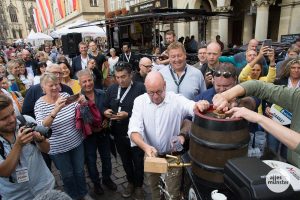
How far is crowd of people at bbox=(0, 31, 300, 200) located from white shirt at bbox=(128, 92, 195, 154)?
1cm

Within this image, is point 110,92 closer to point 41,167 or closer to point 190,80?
point 190,80

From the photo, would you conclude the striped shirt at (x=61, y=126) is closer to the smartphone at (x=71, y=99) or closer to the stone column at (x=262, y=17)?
the smartphone at (x=71, y=99)

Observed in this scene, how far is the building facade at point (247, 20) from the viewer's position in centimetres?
1076

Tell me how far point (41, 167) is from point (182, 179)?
1.37m

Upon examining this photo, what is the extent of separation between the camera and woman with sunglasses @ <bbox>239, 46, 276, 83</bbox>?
361 cm

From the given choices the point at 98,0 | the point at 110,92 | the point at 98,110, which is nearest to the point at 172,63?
the point at 110,92

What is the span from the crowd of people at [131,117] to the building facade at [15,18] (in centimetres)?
9000

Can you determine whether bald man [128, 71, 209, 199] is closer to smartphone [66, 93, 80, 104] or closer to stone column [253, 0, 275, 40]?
smartphone [66, 93, 80, 104]

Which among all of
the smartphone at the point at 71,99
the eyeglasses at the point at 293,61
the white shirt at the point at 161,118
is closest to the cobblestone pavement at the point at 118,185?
the white shirt at the point at 161,118

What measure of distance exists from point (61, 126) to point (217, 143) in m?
2.20

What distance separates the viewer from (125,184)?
397 centimetres

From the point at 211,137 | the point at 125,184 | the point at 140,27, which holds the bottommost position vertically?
the point at 125,184

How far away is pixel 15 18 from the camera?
83438mm

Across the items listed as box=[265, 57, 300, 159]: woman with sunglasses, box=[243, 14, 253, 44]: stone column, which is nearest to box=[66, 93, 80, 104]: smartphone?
box=[265, 57, 300, 159]: woman with sunglasses
